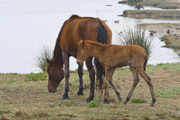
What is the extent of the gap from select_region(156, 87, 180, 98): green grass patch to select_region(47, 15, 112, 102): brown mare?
1706mm

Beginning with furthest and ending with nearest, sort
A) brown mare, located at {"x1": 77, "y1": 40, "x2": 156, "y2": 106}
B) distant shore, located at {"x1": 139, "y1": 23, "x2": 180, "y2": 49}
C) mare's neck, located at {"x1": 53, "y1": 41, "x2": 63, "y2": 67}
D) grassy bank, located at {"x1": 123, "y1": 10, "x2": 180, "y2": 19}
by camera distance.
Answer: grassy bank, located at {"x1": 123, "y1": 10, "x2": 180, "y2": 19}, distant shore, located at {"x1": 139, "y1": 23, "x2": 180, "y2": 49}, mare's neck, located at {"x1": 53, "y1": 41, "x2": 63, "y2": 67}, brown mare, located at {"x1": 77, "y1": 40, "x2": 156, "y2": 106}

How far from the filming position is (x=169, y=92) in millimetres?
8969

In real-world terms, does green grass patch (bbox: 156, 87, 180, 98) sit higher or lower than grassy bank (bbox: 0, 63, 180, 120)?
lower

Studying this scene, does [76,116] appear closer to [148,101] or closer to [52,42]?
[148,101]

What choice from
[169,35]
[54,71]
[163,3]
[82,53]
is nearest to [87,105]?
[82,53]

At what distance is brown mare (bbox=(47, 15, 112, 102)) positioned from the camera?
7895mm

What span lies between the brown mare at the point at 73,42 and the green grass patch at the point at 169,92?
67.1 inches

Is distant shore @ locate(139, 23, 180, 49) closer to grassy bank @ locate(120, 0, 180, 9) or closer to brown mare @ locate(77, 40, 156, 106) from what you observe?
brown mare @ locate(77, 40, 156, 106)

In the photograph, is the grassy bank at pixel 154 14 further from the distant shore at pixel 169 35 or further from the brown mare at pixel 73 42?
the brown mare at pixel 73 42

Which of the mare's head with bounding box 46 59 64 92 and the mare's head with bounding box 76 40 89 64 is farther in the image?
the mare's head with bounding box 46 59 64 92

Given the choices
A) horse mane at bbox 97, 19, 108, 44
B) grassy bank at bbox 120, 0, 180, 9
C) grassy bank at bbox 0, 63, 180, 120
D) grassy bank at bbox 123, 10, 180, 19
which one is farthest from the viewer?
grassy bank at bbox 120, 0, 180, 9

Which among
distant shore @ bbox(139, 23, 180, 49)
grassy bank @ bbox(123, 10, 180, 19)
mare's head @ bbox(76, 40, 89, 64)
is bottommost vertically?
distant shore @ bbox(139, 23, 180, 49)

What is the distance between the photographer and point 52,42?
93.9ft

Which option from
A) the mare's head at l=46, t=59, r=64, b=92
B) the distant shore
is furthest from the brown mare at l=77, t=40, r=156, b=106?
the distant shore
